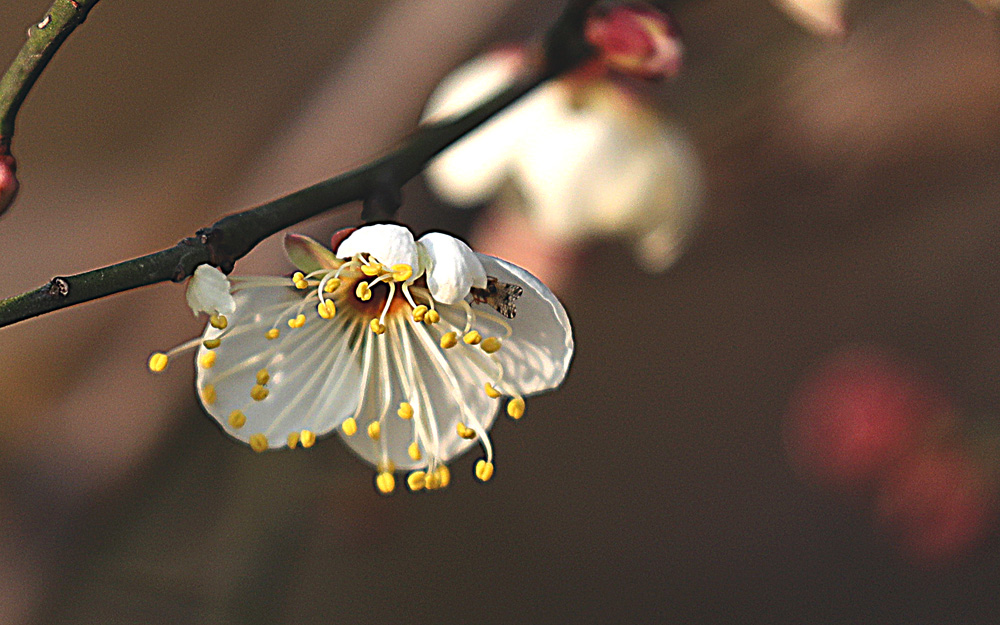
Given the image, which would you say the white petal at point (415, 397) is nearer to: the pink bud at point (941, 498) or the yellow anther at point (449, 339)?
the yellow anther at point (449, 339)

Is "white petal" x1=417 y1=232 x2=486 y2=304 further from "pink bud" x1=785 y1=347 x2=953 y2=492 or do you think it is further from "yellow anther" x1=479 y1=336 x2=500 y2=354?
"pink bud" x1=785 y1=347 x2=953 y2=492

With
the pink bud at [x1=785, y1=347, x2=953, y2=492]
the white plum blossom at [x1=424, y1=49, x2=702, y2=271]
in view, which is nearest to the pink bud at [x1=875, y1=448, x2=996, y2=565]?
the pink bud at [x1=785, y1=347, x2=953, y2=492]

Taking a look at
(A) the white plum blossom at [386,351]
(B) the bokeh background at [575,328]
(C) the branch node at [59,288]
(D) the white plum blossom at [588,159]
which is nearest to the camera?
(C) the branch node at [59,288]

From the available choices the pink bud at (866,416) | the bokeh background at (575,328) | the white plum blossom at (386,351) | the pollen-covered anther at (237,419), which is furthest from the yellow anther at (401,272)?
the pink bud at (866,416)

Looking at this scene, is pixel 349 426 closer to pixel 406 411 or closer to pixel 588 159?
pixel 406 411

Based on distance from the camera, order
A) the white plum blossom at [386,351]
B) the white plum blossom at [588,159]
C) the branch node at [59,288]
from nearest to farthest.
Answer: the branch node at [59,288] < the white plum blossom at [386,351] < the white plum blossom at [588,159]

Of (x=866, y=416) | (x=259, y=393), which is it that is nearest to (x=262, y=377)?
(x=259, y=393)
